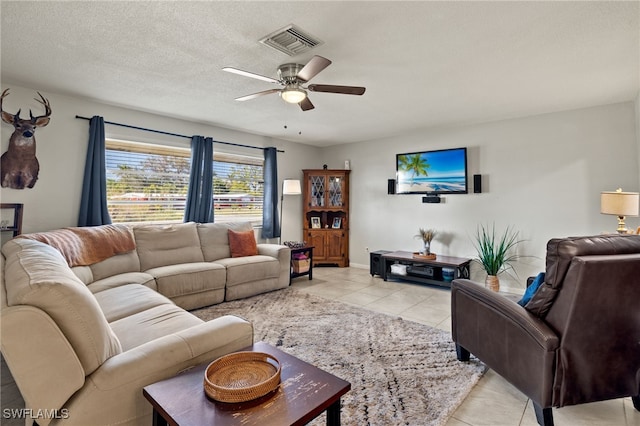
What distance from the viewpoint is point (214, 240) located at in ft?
13.8

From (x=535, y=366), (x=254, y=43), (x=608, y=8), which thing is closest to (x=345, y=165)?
(x=254, y=43)

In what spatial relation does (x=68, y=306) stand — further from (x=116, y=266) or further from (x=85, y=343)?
(x=116, y=266)

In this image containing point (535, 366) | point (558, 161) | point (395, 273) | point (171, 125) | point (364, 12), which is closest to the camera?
point (535, 366)

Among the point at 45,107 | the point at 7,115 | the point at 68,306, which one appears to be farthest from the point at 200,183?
the point at 68,306

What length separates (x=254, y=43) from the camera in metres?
2.31

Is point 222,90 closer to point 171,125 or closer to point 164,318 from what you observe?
point 171,125

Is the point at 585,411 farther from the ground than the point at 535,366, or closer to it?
closer to it

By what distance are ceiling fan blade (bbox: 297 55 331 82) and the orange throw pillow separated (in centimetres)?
254

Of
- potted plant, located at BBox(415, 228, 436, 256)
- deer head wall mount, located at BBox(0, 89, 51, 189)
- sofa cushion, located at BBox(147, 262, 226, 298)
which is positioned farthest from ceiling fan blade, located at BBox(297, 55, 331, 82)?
potted plant, located at BBox(415, 228, 436, 256)

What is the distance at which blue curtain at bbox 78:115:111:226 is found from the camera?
140 inches

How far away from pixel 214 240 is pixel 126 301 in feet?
6.24

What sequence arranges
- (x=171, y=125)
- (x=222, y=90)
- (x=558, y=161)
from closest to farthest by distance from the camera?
1. (x=222, y=90)
2. (x=558, y=161)
3. (x=171, y=125)

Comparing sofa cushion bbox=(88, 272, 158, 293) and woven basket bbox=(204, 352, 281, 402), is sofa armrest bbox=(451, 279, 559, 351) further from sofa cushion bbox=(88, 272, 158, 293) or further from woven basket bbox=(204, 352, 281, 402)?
sofa cushion bbox=(88, 272, 158, 293)

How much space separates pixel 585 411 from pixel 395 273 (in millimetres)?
3007
